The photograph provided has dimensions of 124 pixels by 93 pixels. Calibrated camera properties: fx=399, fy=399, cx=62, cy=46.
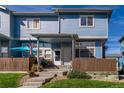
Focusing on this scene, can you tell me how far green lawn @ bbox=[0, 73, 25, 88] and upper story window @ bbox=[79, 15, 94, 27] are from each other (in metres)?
11.4

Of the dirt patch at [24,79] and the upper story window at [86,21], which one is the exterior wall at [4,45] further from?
the dirt patch at [24,79]

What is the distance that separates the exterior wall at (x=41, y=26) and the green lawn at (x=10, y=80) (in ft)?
35.4

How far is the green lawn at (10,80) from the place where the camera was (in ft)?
84.3

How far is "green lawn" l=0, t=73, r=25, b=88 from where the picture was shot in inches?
1011

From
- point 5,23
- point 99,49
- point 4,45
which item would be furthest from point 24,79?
point 5,23

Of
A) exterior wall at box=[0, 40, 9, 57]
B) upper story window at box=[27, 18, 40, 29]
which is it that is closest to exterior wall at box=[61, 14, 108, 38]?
upper story window at box=[27, 18, 40, 29]

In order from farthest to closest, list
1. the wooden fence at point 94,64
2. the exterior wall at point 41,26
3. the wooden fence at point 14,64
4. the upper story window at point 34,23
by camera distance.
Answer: the upper story window at point 34,23 → the exterior wall at point 41,26 → the wooden fence at point 14,64 → the wooden fence at point 94,64

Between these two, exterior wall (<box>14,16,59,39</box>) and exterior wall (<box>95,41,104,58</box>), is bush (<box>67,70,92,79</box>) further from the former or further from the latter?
exterior wall (<box>14,16,59,39</box>)

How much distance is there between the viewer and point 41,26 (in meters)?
41.2

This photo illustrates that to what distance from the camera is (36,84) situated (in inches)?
1023

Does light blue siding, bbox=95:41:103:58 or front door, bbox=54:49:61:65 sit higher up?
light blue siding, bbox=95:41:103:58

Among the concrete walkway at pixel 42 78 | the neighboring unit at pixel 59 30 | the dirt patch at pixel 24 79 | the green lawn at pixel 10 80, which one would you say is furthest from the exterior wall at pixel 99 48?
the green lawn at pixel 10 80

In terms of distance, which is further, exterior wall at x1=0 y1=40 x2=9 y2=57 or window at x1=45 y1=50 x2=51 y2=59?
window at x1=45 y1=50 x2=51 y2=59

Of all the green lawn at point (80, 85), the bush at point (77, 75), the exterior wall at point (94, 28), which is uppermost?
the exterior wall at point (94, 28)
